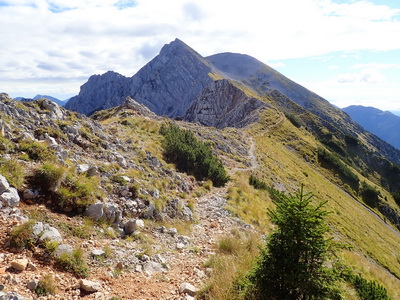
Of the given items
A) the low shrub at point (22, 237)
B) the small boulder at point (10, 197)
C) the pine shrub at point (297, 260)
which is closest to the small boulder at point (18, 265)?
the low shrub at point (22, 237)

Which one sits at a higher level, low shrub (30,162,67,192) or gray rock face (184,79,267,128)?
gray rock face (184,79,267,128)

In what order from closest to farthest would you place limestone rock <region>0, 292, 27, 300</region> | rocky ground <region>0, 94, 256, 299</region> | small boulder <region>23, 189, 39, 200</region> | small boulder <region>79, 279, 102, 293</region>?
1. limestone rock <region>0, 292, 27, 300</region>
2. small boulder <region>79, 279, 102, 293</region>
3. rocky ground <region>0, 94, 256, 299</region>
4. small boulder <region>23, 189, 39, 200</region>

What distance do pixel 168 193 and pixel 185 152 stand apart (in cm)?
953

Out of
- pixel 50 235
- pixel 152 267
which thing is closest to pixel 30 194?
pixel 50 235

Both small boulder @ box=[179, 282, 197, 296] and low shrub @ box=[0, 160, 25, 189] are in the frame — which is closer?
small boulder @ box=[179, 282, 197, 296]

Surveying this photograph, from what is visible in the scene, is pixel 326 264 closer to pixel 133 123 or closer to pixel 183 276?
pixel 183 276

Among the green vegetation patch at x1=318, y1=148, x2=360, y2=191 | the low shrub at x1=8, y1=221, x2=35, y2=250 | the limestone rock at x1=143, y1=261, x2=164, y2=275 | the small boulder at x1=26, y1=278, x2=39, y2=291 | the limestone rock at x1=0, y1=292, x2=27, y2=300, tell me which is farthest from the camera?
the green vegetation patch at x1=318, y1=148, x2=360, y2=191

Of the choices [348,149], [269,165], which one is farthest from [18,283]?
[348,149]

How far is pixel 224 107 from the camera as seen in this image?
381ft

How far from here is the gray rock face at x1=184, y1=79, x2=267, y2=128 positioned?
341ft

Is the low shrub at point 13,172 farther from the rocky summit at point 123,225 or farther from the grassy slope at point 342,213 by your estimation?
the grassy slope at point 342,213

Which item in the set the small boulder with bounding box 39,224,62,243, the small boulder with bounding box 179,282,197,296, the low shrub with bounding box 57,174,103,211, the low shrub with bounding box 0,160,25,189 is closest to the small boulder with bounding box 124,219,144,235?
the low shrub with bounding box 57,174,103,211

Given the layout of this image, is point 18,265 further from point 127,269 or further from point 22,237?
point 127,269

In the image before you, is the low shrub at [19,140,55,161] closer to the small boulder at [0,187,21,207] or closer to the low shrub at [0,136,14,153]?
the low shrub at [0,136,14,153]
